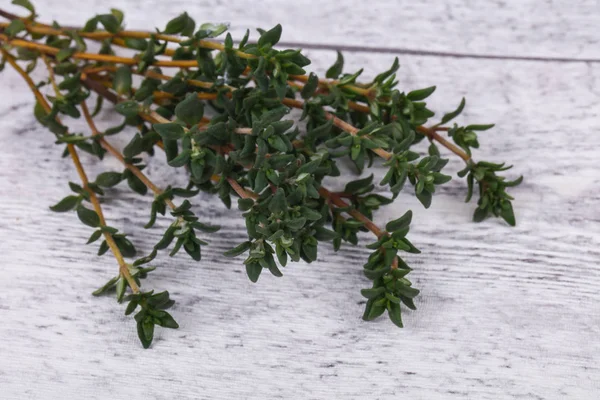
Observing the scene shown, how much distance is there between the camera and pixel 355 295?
1.20 meters

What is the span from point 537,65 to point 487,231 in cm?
39

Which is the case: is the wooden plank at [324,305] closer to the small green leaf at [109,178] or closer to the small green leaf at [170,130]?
the small green leaf at [109,178]

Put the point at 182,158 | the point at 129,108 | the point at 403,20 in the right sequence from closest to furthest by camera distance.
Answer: the point at 182,158
the point at 129,108
the point at 403,20

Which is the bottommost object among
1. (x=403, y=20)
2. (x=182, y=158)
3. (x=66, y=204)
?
(x=66, y=204)

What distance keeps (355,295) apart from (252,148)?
1.03 feet

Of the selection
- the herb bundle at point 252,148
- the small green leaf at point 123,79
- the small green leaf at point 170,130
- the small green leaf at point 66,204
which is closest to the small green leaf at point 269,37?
the herb bundle at point 252,148

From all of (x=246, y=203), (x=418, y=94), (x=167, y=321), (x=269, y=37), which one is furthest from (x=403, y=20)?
(x=167, y=321)

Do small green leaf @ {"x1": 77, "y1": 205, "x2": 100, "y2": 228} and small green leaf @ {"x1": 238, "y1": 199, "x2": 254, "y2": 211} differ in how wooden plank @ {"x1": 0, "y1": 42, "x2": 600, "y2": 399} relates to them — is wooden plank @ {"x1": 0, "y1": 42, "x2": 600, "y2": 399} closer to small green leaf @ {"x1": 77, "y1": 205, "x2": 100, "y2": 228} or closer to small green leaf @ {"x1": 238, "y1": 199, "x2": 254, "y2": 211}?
small green leaf @ {"x1": 77, "y1": 205, "x2": 100, "y2": 228}

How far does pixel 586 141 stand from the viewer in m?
1.36

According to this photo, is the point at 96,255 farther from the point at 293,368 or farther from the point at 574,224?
the point at 574,224

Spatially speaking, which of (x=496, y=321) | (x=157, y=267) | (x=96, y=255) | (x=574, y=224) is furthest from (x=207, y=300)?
(x=574, y=224)

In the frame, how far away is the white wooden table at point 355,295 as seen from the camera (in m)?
1.12

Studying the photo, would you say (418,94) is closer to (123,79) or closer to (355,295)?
(355,295)

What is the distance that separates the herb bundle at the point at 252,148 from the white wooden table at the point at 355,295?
45 millimetres
